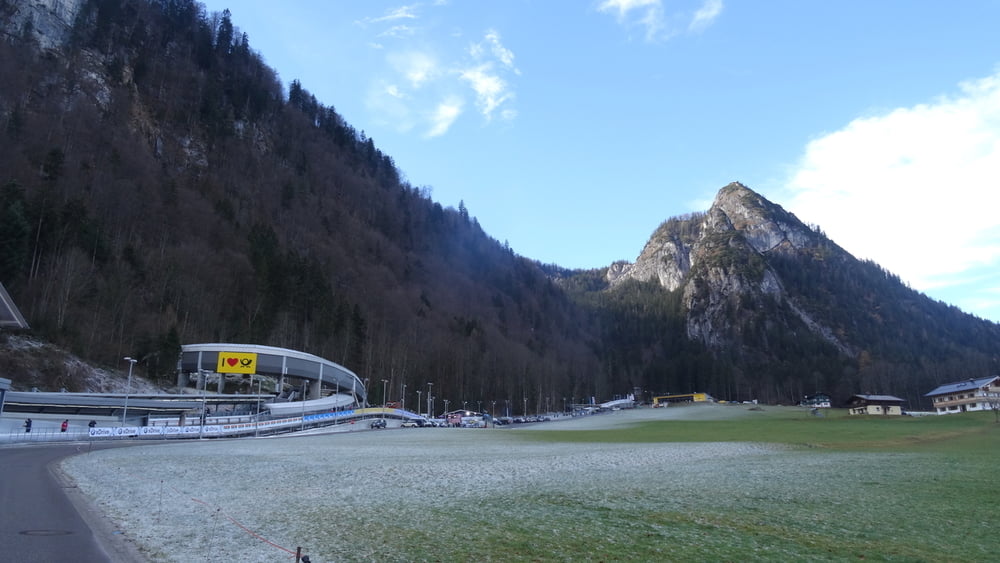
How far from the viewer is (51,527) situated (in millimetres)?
12375

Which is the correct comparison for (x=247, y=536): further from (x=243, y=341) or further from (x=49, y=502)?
(x=243, y=341)

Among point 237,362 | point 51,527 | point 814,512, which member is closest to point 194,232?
point 237,362

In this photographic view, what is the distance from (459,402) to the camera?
12700cm

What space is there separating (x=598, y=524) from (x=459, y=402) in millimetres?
116399

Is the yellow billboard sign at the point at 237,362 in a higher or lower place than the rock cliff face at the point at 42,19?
lower

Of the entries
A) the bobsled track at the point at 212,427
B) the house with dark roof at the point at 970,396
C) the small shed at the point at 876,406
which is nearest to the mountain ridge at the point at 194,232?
the bobsled track at the point at 212,427

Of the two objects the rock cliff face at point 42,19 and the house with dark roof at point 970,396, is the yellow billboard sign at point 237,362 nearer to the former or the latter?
the rock cliff face at point 42,19

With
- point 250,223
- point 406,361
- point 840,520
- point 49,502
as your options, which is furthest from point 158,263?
point 840,520

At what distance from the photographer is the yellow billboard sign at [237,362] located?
8069 centimetres

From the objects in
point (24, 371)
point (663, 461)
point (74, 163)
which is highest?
point (74, 163)

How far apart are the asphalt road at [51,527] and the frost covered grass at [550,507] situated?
587 mm

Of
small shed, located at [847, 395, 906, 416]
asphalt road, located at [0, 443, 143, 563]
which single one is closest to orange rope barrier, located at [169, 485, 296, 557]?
asphalt road, located at [0, 443, 143, 563]

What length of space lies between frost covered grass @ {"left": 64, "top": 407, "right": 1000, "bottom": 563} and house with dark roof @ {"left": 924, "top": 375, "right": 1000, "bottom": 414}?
78.4 m

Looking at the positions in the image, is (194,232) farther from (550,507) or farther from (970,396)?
(970,396)
